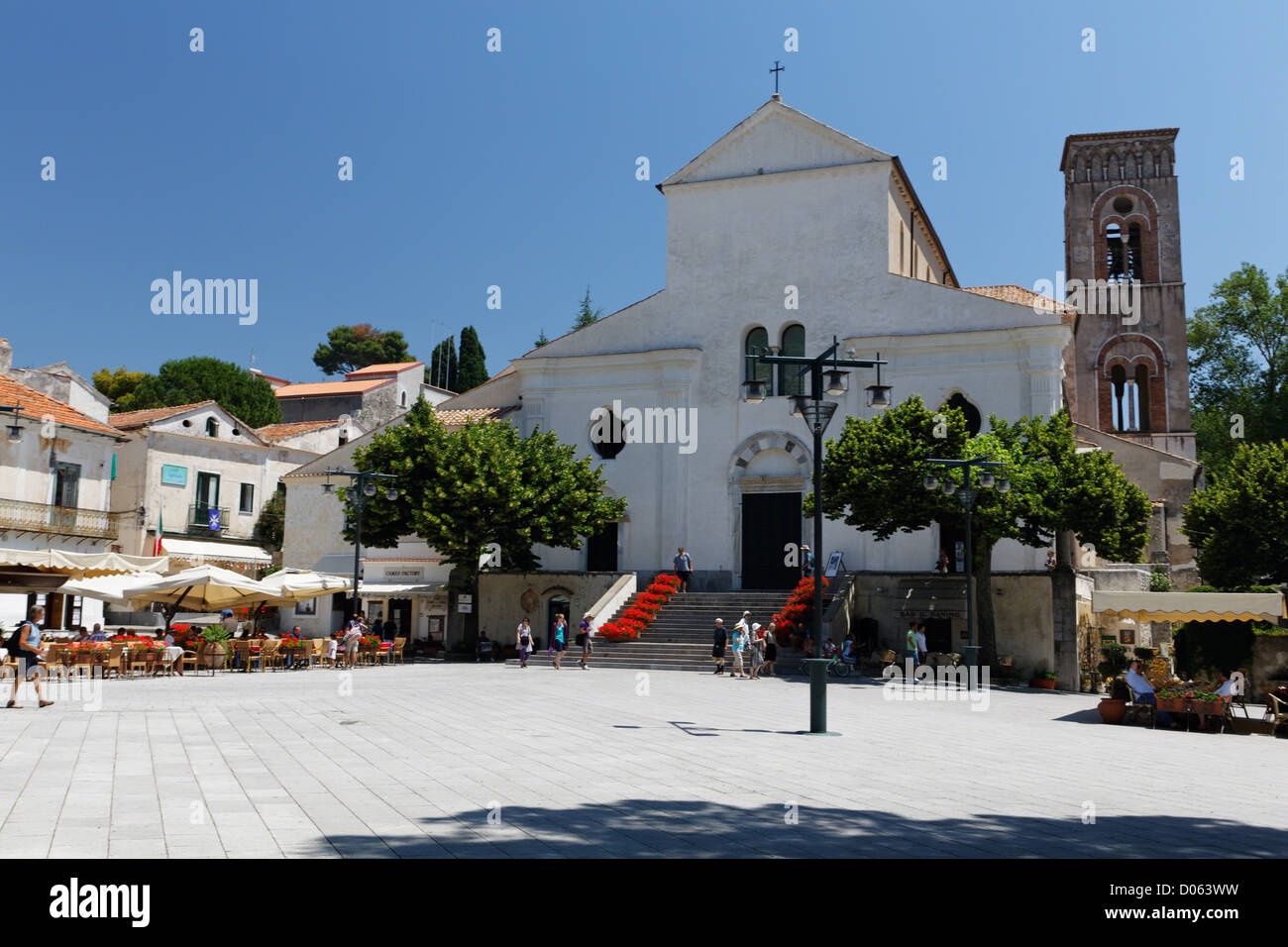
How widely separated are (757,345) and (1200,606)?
16857 millimetres

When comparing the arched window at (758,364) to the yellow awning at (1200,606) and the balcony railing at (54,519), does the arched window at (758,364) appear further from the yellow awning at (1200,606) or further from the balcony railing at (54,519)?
the balcony railing at (54,519)

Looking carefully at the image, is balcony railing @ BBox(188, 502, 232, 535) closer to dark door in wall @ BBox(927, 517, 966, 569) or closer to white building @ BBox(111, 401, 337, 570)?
white building @ BBox(111, 401, 337, 570)

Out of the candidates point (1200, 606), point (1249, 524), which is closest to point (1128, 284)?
point (1249, 524)

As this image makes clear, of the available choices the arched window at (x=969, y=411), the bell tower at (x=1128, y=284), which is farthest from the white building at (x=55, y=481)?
the bell tower at (x=1128, y=284)

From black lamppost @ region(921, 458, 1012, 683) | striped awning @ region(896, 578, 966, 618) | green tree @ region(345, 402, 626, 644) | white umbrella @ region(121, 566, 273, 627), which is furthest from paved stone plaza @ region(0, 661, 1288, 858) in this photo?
green tree @ region(345, 402, 626, 644)

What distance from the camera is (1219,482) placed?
115ft

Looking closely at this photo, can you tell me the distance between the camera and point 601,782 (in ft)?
31.1

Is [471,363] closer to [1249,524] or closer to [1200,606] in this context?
[1249,524]

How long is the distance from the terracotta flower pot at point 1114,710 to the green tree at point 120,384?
6012 cm

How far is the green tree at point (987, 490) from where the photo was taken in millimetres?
25328

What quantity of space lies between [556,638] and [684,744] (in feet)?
A: 49.3

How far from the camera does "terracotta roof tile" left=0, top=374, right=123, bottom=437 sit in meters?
34.5

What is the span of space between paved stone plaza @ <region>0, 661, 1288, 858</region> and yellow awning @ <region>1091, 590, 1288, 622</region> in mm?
6845
